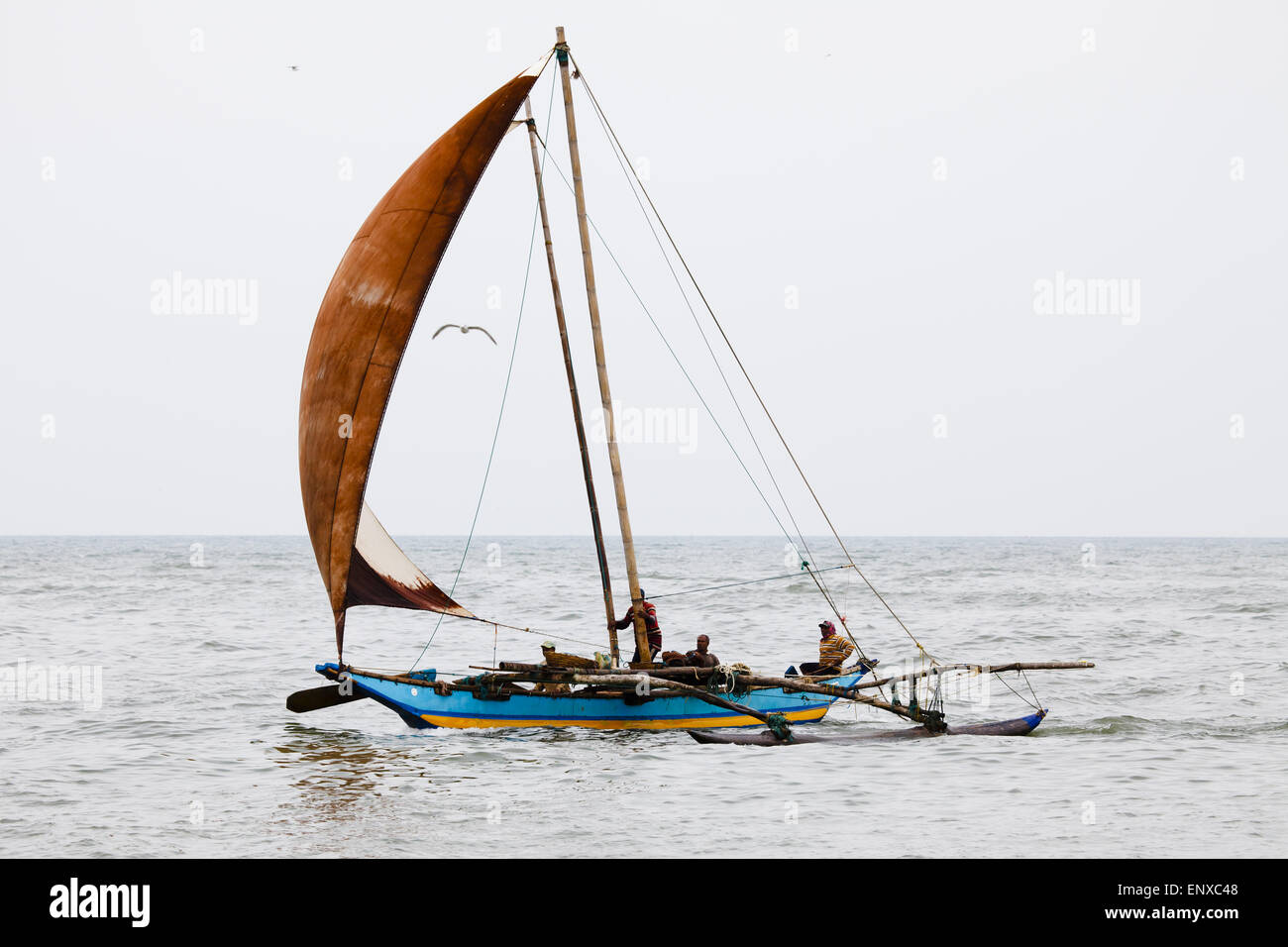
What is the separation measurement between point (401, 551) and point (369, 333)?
11.2 ft

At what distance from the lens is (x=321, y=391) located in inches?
709

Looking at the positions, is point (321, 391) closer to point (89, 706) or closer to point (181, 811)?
point (181, 811)

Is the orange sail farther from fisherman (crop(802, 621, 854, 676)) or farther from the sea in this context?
fisherman (crop(802, 621, 854, 676))

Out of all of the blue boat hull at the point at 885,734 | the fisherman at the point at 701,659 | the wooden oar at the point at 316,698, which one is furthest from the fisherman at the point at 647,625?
the wooden oar at the point at 316,698

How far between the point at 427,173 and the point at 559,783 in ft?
30.5

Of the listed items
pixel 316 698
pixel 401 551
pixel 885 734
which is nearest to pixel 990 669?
pixel 885 734

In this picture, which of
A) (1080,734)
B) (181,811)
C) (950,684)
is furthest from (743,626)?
(181,811)

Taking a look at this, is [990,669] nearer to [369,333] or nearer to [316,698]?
[316,698]

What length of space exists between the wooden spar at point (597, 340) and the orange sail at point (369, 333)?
0.78 metres

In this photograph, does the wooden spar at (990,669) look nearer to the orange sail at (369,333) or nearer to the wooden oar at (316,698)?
the orange sail at (369,333)

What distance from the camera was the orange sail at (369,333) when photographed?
Result: 1770 centimetres

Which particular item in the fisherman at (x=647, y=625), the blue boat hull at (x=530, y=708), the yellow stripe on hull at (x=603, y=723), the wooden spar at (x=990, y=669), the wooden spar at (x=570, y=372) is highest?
the wooden spar at (x=570, y=372)

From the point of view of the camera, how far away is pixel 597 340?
62.4 feet

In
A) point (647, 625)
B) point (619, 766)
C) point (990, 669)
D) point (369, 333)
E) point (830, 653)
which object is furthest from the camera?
point (830, 653)
